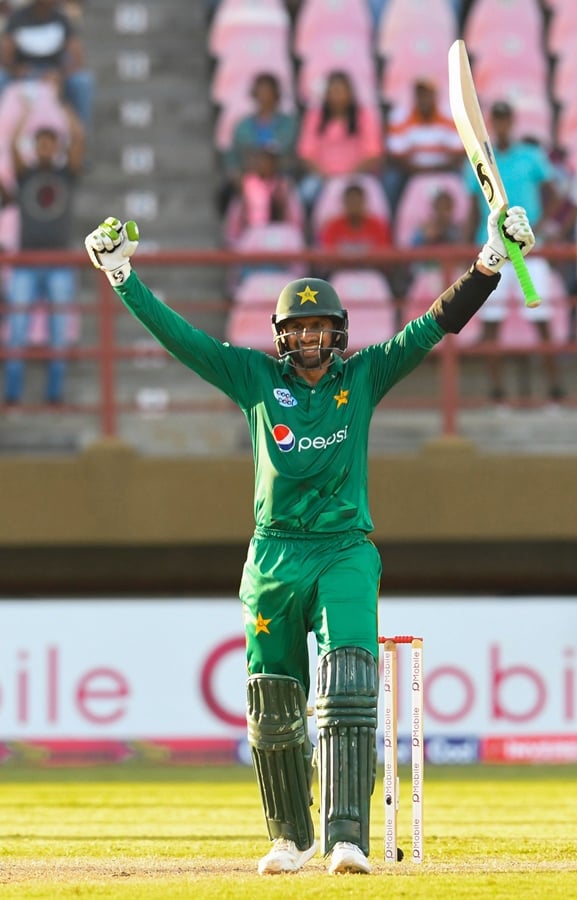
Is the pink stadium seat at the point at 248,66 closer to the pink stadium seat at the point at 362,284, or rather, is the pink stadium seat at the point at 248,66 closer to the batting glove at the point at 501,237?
the pink stadium seat at the point at 362,284

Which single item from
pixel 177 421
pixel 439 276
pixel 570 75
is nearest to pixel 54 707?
pixel 177 421

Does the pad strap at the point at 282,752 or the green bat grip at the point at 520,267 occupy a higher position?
the green bat grip at the point at 520,267

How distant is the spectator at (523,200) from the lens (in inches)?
535

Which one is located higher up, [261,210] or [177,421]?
[261,210]

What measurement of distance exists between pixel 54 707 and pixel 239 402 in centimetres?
573

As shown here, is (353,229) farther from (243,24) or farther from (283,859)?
(283,859)

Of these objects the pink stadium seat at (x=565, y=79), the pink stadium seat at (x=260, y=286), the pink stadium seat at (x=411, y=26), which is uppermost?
the pink stadium seat at (x=411, y=26)

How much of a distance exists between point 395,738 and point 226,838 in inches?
73.7

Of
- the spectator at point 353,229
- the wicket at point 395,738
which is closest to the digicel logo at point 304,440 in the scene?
the wicket at point 395,738

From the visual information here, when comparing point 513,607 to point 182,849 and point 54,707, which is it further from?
point 182,849

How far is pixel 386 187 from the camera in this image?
15336mm

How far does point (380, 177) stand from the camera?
1542 cm

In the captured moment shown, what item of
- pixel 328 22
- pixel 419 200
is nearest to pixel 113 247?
pixel 419 200

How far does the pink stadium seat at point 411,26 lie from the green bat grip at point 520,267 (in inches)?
437
